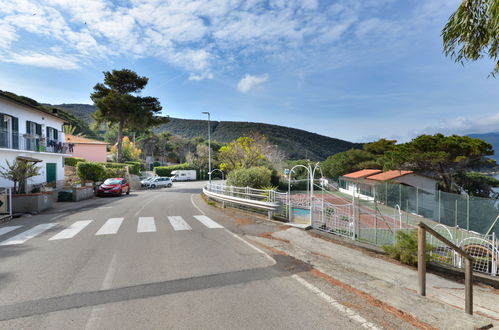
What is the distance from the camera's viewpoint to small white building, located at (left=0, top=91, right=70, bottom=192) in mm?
19891

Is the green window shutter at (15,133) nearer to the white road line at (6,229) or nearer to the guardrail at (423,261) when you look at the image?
the white road line at (6,229)

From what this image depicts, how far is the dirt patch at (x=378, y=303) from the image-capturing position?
12.3 feet

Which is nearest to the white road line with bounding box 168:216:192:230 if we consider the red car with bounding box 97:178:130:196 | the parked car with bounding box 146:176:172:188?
the red car with bounding box 97:178:130:196

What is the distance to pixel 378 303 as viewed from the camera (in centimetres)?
435

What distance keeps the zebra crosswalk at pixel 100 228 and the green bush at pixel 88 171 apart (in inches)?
783

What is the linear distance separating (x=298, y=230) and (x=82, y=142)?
4452 cm

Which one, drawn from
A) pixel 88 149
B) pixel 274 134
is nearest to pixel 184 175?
pixel 88 149

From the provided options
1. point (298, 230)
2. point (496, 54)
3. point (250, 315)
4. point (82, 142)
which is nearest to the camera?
point (250, 315)

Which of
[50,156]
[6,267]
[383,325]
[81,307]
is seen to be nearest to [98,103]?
[50,156]

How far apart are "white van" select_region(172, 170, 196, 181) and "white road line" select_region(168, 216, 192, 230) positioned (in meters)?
50.9

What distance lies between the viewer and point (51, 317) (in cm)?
392

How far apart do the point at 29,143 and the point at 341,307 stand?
26304mm

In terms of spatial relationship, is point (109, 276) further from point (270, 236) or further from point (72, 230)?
point (72, 230)

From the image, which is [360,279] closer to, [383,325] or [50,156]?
[383,325]
